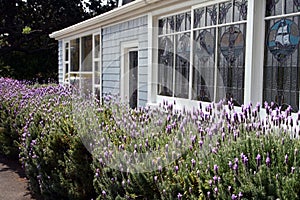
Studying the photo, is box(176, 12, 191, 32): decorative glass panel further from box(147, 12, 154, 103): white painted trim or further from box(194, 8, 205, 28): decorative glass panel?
box(147, 12, 154, 103): white painted trim

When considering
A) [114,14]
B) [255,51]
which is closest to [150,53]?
[114,14]

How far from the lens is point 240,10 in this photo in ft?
17.1

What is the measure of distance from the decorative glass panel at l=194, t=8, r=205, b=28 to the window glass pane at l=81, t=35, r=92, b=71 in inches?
241

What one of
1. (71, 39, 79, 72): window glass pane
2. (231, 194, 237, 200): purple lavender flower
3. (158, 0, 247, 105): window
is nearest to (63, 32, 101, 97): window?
(71, 39, 79, 72): window glass pane

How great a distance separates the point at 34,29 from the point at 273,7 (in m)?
22.1

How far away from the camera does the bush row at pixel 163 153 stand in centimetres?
229

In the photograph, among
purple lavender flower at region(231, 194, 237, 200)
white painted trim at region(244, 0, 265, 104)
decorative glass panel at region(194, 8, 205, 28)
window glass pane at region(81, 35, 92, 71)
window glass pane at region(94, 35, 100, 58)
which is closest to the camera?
purple lavender flower at region(231, 194, 237, 200)

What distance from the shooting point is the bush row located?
229cm

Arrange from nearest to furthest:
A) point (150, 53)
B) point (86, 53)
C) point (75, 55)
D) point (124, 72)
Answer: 1. point (150, 53)
2. point (124, 72)
3. point (86, 53)
4. point (75, 55)

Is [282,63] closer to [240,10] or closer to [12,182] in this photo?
[240,10]

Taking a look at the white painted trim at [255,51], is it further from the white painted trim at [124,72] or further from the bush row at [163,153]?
the white painted trim at [124,72]

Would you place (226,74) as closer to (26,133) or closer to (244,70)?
(244,70)

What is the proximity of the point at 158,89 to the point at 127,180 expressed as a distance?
14.7ft

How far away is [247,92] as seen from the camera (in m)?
4.98
